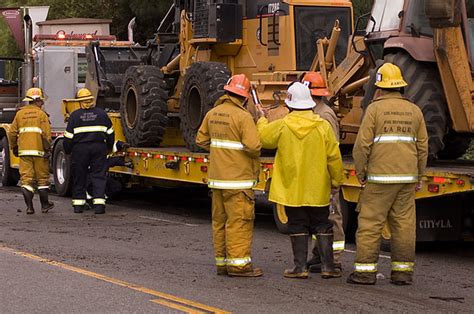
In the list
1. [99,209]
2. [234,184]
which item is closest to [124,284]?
[234,184]

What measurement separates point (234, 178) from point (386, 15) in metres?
3.72

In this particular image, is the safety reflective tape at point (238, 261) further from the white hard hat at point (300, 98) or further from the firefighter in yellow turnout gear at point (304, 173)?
the white hard hat at point (300, 98)

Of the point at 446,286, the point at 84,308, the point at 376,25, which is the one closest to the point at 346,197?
the point at 376,25

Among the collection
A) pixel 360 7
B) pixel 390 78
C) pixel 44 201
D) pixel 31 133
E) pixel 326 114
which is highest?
pixel 360 7

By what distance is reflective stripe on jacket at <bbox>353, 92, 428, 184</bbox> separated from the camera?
10.1m

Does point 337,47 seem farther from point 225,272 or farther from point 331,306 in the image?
point 331,306

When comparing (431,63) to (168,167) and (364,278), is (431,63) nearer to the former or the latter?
(364,278)

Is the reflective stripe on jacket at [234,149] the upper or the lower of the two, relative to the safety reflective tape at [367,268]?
upper

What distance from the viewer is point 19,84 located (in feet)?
79.8

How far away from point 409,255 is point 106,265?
311 cm

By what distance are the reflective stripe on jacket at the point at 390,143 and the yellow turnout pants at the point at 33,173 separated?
317 inches

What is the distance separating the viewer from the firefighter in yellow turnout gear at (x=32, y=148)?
17094 millimetres

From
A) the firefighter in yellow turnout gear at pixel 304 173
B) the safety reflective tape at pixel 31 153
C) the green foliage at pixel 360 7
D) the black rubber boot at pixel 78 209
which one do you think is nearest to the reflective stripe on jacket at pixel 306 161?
the firefighter in yellow turnout gear at pixel 304 173

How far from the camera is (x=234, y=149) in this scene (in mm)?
10711
